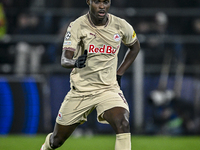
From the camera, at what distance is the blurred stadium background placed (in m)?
10.5

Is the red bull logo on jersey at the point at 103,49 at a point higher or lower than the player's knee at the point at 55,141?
higher

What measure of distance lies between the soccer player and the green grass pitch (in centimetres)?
280

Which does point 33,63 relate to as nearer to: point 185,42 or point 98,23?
point 185,42

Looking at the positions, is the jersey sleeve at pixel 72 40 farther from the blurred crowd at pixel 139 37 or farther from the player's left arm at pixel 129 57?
the blurred crowd at pixel 139 37

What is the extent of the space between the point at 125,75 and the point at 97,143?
8.26 feet

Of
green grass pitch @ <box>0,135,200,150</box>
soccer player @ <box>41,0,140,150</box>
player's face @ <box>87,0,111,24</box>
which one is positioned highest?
player's face @ <box>87,0,111,24</box>

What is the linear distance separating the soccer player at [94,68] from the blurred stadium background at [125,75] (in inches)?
197

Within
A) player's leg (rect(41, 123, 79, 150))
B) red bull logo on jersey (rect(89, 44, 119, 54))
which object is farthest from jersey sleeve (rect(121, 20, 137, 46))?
player's leg (rect(41, 123, 79, 150))

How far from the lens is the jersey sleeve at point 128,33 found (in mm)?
5574

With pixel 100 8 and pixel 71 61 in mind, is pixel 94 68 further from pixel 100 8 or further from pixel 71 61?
pixel 100 8

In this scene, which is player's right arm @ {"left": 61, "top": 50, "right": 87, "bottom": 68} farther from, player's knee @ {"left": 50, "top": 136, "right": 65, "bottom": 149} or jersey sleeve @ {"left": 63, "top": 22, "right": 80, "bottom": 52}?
player's knee @ {"left": 50, "top": 136, "right": 65, "bottom": 149}

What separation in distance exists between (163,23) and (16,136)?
16.0 feet

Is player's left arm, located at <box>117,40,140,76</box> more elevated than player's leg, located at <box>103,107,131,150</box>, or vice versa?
player's left arm, located at <box>117,40,140,76</box>

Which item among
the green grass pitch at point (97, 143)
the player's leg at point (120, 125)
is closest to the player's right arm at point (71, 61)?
the player's leg at point (120, 125)
